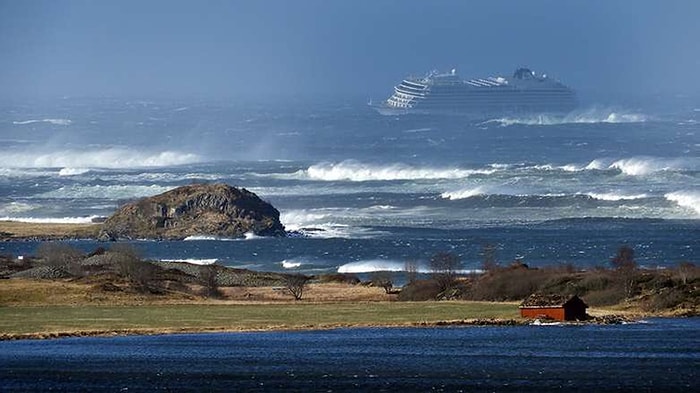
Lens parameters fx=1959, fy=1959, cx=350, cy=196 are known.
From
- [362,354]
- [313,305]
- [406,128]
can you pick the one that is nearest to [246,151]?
[406,128]

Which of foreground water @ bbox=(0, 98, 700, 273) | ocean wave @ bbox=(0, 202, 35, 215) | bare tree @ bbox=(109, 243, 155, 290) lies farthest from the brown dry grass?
bare tree @ bbox=(109, 243, 155, 290)

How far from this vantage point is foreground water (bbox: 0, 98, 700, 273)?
86.1 metres

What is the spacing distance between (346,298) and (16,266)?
48.9ft

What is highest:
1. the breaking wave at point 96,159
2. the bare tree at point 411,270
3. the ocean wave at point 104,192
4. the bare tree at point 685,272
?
the breaking wave at point 96,159

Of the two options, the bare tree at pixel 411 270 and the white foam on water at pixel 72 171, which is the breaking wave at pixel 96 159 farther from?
the bare tree at pixel 411 270

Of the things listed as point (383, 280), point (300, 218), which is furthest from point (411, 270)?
point (300, 218)

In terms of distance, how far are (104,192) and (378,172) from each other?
21760 millimetres

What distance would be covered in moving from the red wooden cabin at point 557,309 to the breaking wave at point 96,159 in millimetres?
89222

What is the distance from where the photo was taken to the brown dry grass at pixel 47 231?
93.4 m

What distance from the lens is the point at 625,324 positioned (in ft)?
191

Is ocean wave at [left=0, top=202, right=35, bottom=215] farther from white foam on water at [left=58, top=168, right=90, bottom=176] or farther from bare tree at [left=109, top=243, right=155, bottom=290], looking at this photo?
bare tree at [left=109, top=243, right=155, bottom=290]

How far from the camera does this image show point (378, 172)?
133 m

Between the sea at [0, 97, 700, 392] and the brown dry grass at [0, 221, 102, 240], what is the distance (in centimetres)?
270

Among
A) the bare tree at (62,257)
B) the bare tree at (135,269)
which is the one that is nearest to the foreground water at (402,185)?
the bare tree at (62,257)
